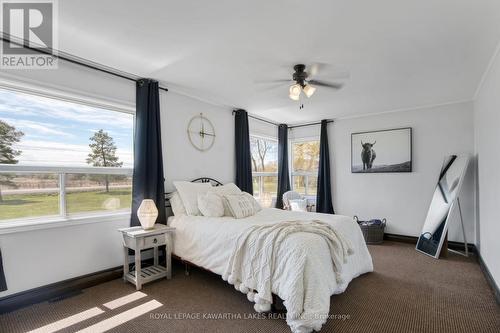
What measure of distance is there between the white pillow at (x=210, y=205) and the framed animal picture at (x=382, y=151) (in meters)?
3.27

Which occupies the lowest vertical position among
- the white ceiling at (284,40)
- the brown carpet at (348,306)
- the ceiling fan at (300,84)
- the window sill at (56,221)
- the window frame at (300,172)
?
the brown carpet at (348,306)

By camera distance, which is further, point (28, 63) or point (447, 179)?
point (447, 179)

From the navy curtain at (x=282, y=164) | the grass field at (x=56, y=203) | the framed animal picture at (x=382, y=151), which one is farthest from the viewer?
the navy curtain at (x=282, y=164)

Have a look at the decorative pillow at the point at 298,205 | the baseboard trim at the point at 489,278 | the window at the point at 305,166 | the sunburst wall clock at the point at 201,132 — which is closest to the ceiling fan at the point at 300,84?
the sunburst wall clock at the point at 201,132

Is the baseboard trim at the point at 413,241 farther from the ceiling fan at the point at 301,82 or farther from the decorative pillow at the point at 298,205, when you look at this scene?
the ceiling fan at the point at 301,82

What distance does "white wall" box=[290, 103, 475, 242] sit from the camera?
4.34 meters

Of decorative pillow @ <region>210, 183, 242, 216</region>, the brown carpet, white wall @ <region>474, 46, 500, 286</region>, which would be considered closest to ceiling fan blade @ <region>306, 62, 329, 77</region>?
white wall @ <region>474, 46, 500, 286</region>

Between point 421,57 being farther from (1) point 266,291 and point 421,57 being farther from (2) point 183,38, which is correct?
(1) point 266,291

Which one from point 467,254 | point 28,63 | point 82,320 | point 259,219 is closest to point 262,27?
point 259,219

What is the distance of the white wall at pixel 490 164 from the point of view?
258cm

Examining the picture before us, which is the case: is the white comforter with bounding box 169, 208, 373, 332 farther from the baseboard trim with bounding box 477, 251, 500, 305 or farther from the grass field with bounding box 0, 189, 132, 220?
the baseboard trim with bounding box 477, 251, 500, 305

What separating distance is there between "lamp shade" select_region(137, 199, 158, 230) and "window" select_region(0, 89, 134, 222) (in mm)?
468

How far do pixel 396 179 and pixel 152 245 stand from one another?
4349mm

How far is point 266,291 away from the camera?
2.20 m
